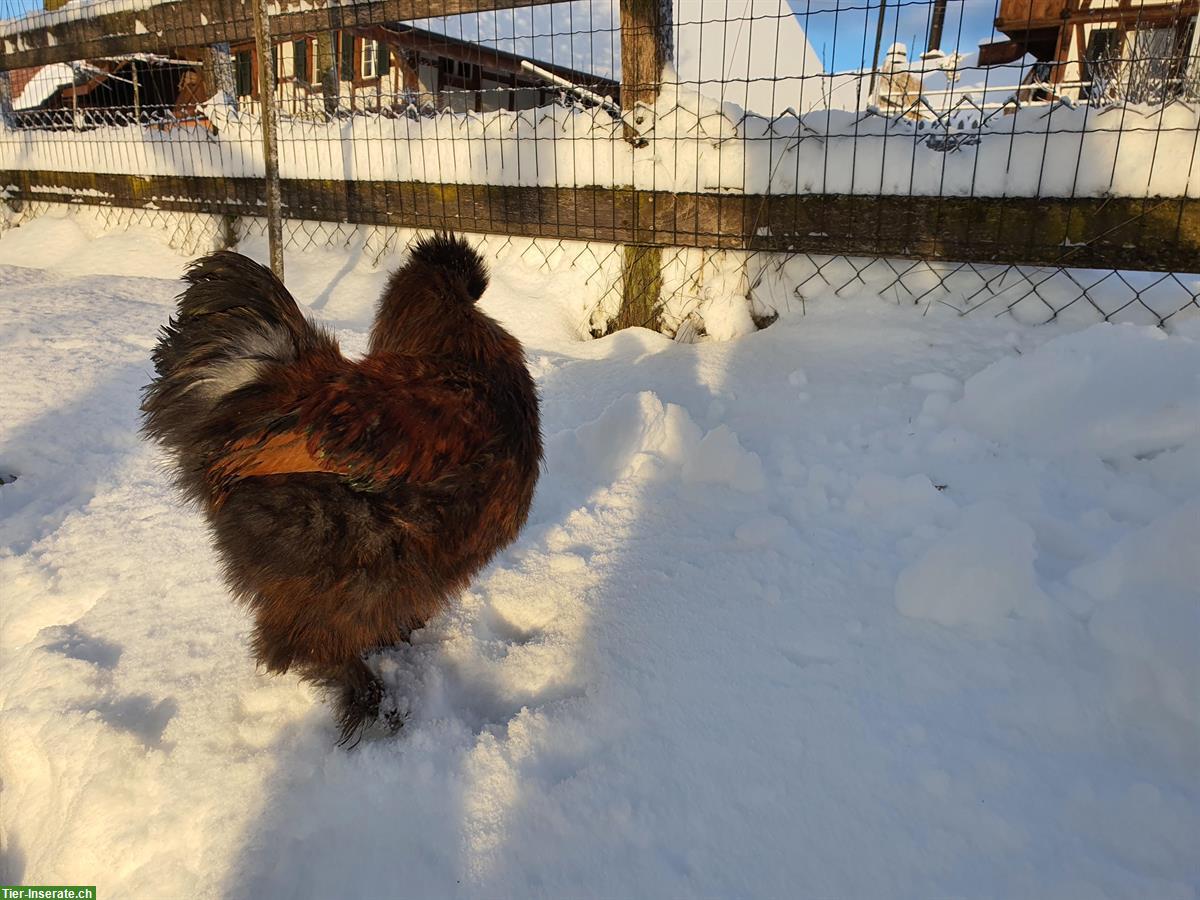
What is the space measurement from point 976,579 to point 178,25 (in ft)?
26.2

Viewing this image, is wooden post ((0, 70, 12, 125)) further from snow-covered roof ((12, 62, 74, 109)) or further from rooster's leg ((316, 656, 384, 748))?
rooster's leg ((316, 656, 384, 748))

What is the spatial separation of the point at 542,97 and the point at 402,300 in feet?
57.9

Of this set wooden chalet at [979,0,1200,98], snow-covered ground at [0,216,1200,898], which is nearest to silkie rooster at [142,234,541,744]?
snow-covered ground at [0,216,1200,898]

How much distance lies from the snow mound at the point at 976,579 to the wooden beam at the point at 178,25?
13.6ft

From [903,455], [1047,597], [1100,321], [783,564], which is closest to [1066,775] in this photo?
[1047,597]

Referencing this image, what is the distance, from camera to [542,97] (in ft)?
58.2

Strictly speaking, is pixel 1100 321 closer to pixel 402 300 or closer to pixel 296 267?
pixel 402 300

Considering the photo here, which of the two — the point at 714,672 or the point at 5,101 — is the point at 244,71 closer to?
the point at 5,101

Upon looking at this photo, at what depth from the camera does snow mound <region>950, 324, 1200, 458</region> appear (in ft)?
8.62

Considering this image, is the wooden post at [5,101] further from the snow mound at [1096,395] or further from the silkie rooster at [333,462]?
the snow mound at [1096,395]

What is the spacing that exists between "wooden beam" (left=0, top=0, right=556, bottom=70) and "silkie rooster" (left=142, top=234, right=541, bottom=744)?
3629mm

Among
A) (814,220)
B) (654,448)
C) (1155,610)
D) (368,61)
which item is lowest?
(654,448)

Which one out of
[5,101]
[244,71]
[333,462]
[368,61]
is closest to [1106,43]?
[333,462]

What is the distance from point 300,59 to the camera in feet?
65.8
